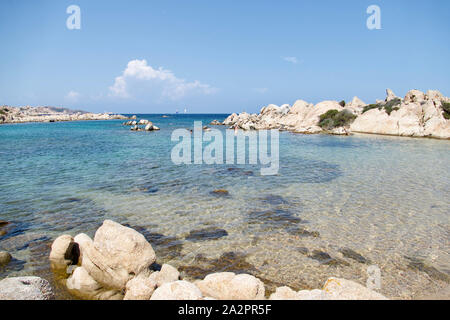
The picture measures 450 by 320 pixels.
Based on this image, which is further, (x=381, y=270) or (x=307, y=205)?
(x=307, y=205)

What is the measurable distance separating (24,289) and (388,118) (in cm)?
5725

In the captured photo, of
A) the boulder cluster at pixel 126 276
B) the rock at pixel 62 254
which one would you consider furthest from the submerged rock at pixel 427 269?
the rock at pixel 62 254

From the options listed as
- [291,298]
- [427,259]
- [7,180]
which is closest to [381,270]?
[427,259]

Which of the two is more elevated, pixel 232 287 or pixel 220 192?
pixel 220 192

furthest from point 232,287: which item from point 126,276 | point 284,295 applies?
point 126,276

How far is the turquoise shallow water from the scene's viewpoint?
23.3ft

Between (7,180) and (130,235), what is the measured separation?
46.4 feet

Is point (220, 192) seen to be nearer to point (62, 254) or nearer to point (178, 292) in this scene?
point (62, 254)

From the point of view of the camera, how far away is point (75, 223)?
376 inches

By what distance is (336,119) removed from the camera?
58125 mm

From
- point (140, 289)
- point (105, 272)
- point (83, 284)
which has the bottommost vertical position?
point (83, 284)

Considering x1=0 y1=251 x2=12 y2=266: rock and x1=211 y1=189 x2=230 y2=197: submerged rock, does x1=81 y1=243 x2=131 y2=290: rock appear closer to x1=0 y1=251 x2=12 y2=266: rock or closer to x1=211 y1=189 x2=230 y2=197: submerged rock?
x1=0 y1=251 x2=12 y2=266: rock

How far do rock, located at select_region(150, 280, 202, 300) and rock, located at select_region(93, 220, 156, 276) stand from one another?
65.1 inches
